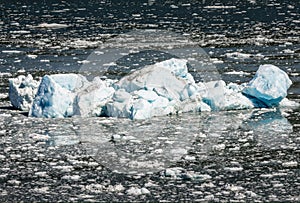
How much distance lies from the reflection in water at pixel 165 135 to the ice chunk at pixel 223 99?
0.10m

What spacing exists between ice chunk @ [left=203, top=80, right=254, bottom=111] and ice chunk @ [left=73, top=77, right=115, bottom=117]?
93cm

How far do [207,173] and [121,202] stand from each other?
0.84 metres

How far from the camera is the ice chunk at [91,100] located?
25.4 feet

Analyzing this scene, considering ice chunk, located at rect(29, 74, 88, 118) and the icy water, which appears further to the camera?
ice chunk, located at rect(29, 74, 88, 118)

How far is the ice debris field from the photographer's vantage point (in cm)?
774

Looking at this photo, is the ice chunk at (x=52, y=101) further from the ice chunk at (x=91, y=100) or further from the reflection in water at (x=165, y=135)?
the reflection in water at (x=165, y=135)

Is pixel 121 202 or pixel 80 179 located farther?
pixel 80 179

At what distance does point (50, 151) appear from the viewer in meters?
6.52

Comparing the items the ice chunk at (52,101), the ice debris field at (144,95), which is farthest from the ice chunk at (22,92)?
the ice chunk at (52,101)

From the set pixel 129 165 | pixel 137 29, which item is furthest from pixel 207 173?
pixel 137 29

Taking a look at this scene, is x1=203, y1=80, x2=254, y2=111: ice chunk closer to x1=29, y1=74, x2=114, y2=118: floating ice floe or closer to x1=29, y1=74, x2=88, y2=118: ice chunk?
x1=29, y1=74, x2=114, y2=118: floating ice floe

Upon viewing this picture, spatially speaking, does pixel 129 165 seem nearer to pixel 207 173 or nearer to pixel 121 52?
pixel 207 173

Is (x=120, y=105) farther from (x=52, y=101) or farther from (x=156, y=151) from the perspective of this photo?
(x=156, y=151)

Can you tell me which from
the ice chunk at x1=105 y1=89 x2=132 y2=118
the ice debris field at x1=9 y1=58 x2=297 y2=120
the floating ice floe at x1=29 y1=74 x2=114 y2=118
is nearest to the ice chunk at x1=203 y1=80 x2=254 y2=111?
the ice debris field at x1=9 y1=58 x2=297 y2=120
